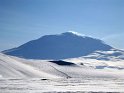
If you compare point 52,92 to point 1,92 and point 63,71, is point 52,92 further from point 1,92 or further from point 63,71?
point 63,71

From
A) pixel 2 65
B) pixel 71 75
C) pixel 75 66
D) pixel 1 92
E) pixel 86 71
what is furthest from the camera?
pixel 75 66

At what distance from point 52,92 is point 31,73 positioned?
22489mm

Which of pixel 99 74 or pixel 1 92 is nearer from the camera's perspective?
pixel 1 92

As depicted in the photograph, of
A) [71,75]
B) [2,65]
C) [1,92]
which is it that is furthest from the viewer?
[71,75]

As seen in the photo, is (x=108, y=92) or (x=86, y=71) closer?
(x=108, y=92)

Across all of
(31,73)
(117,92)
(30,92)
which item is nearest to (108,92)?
(117,92)

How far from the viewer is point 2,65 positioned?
38.9 metres

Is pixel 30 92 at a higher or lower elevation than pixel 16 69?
lower

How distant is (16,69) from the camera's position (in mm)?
39281

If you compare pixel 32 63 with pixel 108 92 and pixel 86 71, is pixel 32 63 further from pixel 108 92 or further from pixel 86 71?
pixel 108 92

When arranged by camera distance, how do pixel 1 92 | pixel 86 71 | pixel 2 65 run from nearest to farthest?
pixel 1 92 < pixel 2 65 < pixel 86 71

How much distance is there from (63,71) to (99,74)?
216 inches

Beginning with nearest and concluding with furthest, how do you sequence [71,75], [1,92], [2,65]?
[1,92] < [2,65] < [71,75]

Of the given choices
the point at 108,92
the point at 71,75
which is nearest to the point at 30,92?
the point at 108,92
